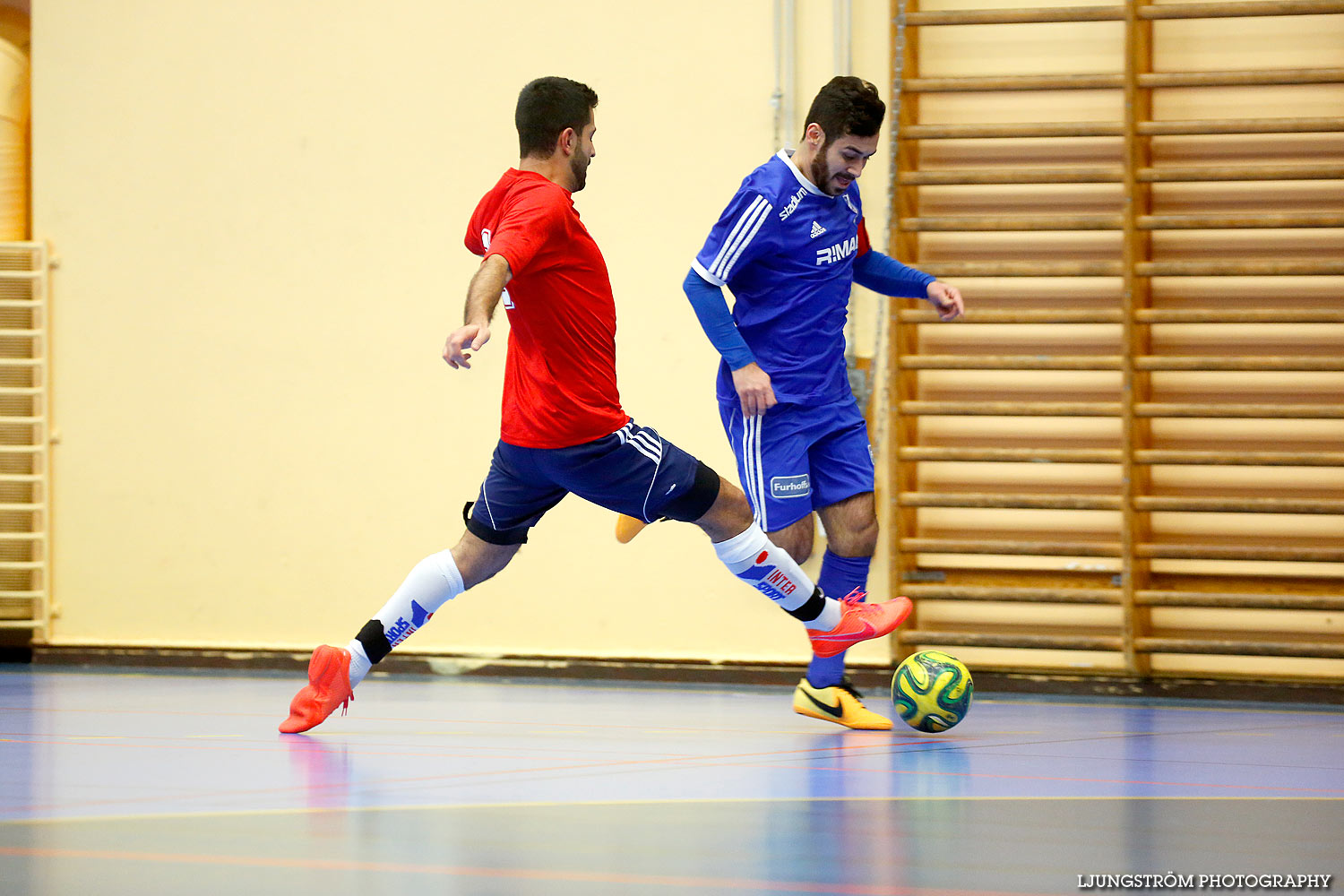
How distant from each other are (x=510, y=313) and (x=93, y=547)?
3.61 metres

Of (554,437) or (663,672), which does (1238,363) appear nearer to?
(663,672)

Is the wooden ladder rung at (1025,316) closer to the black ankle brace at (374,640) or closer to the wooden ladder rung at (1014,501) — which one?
the wooden ladder rung at (1014,501)

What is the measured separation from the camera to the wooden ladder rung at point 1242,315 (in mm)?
5371

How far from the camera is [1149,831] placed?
8.14ft

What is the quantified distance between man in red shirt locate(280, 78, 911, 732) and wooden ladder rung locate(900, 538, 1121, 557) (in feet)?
5.53

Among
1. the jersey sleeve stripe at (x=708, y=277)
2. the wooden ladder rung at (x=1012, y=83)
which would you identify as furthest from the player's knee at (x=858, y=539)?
the wooden ladder rung at (x=1012, y=83)

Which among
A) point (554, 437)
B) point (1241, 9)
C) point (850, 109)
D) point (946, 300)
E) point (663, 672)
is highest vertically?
point (1241, 9)

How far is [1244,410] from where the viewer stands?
17.9ft

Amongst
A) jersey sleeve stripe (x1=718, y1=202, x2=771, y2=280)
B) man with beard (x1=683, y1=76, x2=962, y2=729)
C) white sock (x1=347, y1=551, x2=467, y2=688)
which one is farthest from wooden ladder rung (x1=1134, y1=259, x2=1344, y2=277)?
white sock (x1=347, y1=551, x2=467, y2=688)

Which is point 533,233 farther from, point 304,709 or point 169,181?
point 169,181

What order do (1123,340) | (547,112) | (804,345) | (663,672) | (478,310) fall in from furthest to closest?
1. (663,672)
2. (1123,340)
3. (804,345)
4. (547,112)
5. (478,310)

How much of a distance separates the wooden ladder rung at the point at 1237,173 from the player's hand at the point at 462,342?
126 inches

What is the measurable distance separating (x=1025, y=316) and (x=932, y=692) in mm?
2134

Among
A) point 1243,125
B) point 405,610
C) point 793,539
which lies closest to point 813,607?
point 793,539
